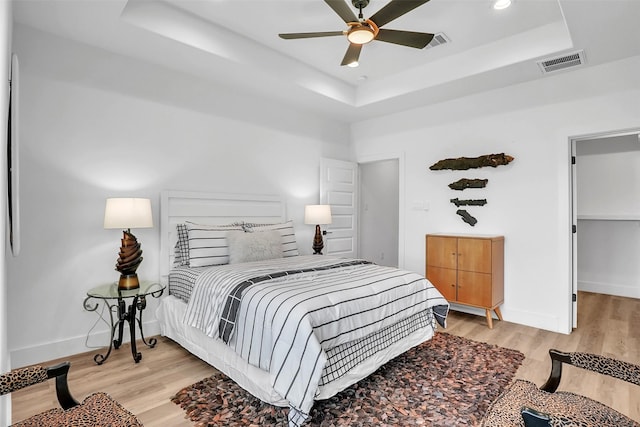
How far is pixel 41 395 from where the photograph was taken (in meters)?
2.30

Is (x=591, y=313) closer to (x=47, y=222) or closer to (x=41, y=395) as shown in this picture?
(x=41, y=395)

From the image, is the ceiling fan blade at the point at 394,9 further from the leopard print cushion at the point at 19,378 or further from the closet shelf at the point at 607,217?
the closet shelf at the point at 607,217

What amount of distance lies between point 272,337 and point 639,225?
18.4 ft

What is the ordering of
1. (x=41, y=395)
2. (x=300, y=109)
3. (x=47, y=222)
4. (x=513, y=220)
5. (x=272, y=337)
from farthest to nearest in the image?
1. (x=300, y=109)
2. (x=513, y=220)
3. (x=47, y=222)
4. (x=41, y=395)
5. (x=272, y=337)

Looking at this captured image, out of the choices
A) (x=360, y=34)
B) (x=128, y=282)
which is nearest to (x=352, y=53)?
(x=360, y=34)

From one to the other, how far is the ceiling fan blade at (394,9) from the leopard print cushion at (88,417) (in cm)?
252

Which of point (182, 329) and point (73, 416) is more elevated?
point (73, 416)

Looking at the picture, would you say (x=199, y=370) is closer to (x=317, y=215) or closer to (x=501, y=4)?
(x=317, y=215)

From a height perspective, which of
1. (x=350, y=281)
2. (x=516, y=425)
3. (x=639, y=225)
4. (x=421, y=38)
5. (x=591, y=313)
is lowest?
(x=591, y=313)

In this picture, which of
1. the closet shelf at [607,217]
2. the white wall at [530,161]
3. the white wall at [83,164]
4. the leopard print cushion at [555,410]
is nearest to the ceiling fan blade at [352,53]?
the white wall at [83,164]

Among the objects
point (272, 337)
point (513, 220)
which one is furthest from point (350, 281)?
point (513, 220)

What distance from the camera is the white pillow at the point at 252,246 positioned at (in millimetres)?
3361

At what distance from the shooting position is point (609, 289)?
507 centimetres

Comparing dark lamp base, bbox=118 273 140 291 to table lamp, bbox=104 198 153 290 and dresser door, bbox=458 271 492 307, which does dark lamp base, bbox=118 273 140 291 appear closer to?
table lamp, bbox=104 198 153 290
